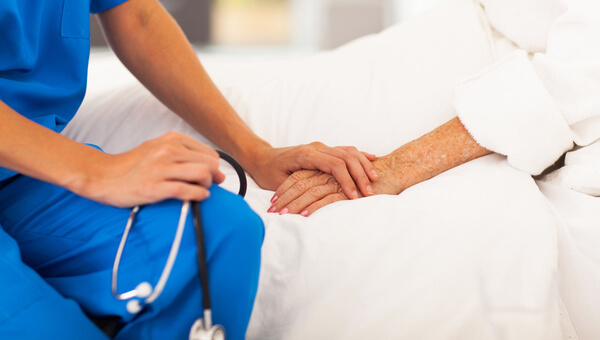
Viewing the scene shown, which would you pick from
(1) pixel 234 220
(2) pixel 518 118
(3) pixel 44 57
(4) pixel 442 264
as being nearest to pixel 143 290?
(1) pixel 234 220

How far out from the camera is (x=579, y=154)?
3.10ft

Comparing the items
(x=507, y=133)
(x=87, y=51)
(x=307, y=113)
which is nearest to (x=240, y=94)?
(x=307, y=113)

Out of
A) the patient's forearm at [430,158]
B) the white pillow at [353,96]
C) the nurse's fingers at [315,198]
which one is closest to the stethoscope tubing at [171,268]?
the nurse's fingers at [315,198]

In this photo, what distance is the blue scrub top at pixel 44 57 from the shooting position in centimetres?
84

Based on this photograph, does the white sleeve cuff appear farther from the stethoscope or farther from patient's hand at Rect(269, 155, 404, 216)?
the stethoscope

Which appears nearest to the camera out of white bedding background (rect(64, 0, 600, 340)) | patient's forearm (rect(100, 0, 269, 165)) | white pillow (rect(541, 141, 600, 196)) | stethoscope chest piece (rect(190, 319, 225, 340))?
stethoscope chest piece (rect(190, 319, 225, 340))

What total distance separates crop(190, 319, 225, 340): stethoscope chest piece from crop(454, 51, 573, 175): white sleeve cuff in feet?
1.91

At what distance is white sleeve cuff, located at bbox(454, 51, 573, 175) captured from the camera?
35.8 inches

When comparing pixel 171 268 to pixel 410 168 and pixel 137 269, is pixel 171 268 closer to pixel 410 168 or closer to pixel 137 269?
pixel 137 269

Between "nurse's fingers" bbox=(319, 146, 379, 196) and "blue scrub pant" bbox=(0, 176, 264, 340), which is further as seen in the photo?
"nurse's fingers" bbox=(319, 146, 379, 196)

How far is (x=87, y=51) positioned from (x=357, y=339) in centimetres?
68

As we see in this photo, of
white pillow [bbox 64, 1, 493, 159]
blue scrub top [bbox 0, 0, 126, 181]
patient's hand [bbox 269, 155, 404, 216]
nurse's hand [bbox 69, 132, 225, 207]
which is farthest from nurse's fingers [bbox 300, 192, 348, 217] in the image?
blue scrub top [bbox 0, 0, 126, 181]

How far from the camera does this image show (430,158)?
39.0 inches

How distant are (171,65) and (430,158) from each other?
551 millimetres
